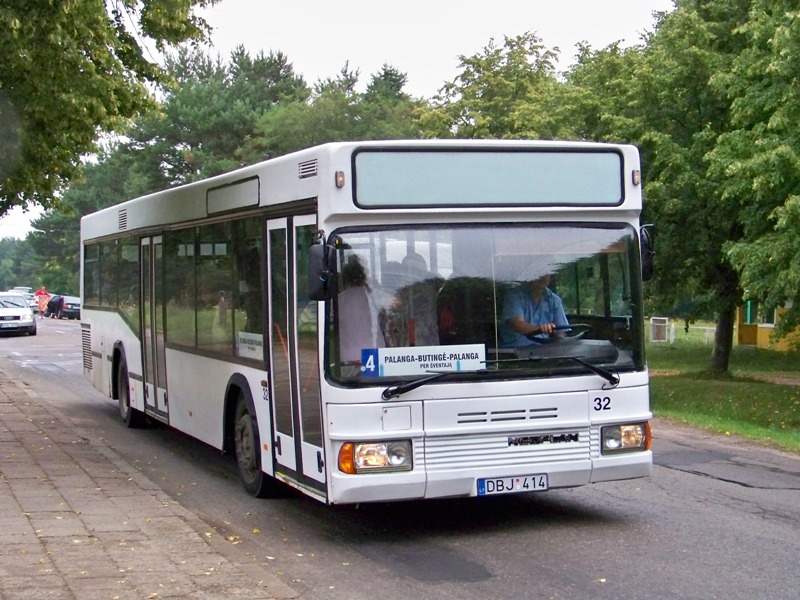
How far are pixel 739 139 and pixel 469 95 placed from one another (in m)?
21.4

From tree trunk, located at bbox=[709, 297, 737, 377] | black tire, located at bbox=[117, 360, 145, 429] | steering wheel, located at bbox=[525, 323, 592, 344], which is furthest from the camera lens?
tree trunk, located at bbox=[709, 297, 737, 377]

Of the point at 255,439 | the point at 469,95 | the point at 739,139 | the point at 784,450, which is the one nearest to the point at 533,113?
the point at 469,95

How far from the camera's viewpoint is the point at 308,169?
26.8ft

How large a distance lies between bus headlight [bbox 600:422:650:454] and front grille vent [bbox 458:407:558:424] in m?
0.46

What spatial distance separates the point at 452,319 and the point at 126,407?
8.57 metres

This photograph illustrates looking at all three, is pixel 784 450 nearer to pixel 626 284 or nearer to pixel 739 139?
pixel 626 284

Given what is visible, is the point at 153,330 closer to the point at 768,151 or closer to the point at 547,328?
the point at 547,328

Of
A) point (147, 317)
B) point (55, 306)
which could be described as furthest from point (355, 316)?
point (55, 306)

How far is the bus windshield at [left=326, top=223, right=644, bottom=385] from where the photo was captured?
773 cm

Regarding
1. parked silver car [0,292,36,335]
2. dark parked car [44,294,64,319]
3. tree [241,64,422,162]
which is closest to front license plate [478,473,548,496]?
parked silver car [0,292,36,335]

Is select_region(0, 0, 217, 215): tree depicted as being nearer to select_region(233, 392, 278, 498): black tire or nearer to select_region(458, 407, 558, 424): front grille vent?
select_region(233, 392, 278, 498): black tire

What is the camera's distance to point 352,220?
7770mm

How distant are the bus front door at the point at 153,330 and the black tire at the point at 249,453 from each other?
294 cm

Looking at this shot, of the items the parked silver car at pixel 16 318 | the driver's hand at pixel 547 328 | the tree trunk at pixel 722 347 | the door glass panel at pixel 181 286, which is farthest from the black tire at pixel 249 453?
the parked silver car at pixel 16 318
